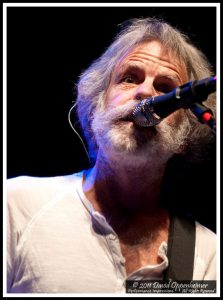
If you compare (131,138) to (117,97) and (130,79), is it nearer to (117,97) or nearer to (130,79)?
(117,97)

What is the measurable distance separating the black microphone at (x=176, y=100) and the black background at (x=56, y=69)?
80cm

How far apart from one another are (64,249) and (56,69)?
1.06 m

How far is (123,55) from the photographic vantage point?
6.87 ft

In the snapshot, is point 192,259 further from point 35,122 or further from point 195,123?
point 35,122

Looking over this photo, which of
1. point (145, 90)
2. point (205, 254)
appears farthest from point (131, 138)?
point (205, 254)

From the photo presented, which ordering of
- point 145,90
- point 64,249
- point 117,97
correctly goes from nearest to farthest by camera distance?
point 64,249
point 145,90
point 117,97

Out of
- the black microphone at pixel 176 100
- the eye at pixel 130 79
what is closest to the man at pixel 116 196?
the eye at pixel 130 79

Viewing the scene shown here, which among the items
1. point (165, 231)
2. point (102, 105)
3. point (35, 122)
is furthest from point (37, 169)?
point (165, 231)

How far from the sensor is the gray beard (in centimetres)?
172

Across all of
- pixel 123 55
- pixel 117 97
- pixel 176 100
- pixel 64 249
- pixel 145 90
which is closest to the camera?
pixel 176 100

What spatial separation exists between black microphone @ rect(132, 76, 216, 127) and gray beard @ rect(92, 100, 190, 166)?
0.60 feet

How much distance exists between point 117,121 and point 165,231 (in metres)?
0.64

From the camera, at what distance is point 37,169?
2.16 metres

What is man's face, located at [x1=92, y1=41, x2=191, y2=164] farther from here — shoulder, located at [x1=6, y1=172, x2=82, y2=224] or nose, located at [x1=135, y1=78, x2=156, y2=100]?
shoulder, located at [x1=6, y1=172, x2=82, y2=224]
